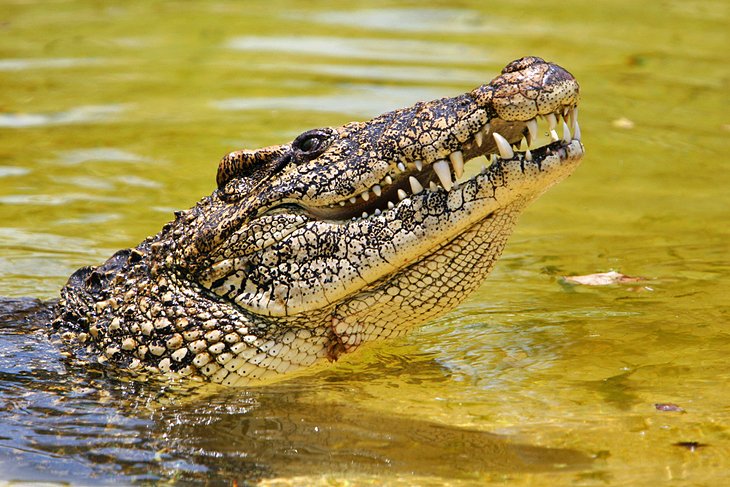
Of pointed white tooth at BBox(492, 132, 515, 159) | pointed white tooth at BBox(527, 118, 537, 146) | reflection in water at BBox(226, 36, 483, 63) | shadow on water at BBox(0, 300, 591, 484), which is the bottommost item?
shadow on water at BBox(0, 300, 591, 484)

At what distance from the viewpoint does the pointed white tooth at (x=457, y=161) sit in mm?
4500

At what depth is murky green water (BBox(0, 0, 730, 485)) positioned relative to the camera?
14.8 ft

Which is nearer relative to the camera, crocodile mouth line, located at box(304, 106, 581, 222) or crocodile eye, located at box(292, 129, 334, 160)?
crocodile mouth line, located at box(304, 106, 581, 222)

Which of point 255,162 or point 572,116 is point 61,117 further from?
point 572,116

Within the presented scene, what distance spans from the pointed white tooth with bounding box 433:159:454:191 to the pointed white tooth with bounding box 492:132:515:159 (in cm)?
24

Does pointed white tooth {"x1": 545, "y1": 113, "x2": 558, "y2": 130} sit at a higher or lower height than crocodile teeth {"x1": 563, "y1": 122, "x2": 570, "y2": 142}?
higher

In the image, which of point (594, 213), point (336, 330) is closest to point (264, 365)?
point (336, 330)

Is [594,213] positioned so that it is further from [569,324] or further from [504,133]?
[504,133]

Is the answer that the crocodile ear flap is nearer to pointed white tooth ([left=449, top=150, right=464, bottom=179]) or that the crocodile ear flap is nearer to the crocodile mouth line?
the crocodile mouth line

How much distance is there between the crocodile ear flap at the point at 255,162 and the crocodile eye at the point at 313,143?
0.20ft

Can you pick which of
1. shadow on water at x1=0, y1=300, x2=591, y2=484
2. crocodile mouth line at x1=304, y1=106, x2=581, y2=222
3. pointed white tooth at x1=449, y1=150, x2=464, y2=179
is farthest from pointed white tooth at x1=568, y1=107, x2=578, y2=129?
shadow on water at x1=0, y1=300, x2=591, y2=484

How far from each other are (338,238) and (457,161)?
637mm

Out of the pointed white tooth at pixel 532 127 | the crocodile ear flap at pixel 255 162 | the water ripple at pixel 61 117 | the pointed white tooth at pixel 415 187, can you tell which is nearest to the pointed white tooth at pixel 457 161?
the pointed white tooth at pixel 415 187

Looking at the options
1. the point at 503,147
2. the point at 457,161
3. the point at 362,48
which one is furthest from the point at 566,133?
the point at 362,48
